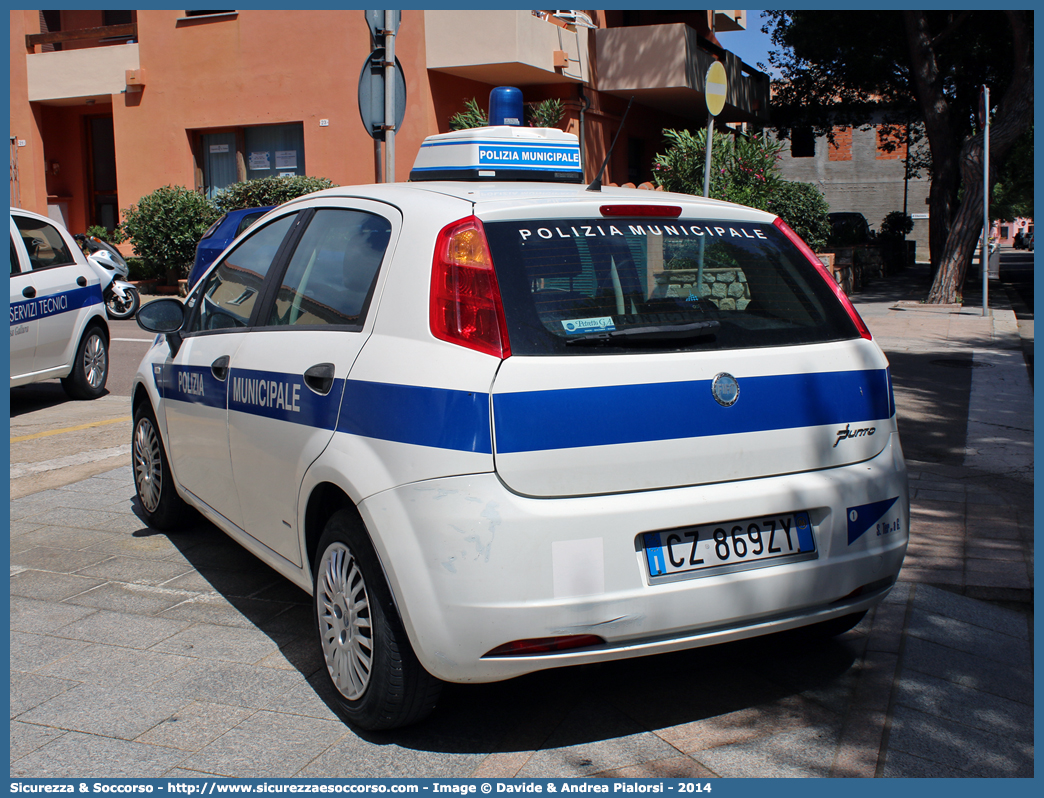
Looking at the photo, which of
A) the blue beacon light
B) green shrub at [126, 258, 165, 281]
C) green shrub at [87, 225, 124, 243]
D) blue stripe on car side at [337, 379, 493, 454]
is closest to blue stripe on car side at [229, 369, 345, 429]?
blue stripe on car side at [337, 379, 493, 454]

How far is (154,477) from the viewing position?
5.03 metres

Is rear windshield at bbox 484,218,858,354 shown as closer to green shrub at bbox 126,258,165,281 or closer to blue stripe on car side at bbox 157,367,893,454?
blue stripe on car side at bbox 157,367,893,454

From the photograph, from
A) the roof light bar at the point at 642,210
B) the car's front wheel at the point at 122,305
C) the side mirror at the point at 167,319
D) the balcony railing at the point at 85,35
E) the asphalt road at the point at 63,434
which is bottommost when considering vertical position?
the asphalt road at the point at 63,434

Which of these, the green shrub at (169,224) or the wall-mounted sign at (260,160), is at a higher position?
the wall-mounted sign at (260,160)

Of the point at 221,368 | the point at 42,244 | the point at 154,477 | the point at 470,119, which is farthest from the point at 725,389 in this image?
the point at 470,119

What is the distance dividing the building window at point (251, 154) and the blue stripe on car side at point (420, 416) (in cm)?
1784

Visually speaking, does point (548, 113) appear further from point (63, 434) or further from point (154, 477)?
point (154, 477)

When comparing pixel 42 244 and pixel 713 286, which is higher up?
pixel 42 244

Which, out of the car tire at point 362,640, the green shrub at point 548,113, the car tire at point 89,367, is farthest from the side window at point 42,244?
the green shrub at point 548,113

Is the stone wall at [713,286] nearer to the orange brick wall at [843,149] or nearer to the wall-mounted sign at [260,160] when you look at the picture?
the wall-mounted sign at [260,160]

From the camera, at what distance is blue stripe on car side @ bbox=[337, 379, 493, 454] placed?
2.62 meters

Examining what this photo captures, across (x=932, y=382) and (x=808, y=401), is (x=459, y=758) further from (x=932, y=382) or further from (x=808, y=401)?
(x=932, y=382)

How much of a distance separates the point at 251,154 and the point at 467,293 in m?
19.4

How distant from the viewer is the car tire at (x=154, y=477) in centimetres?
493
